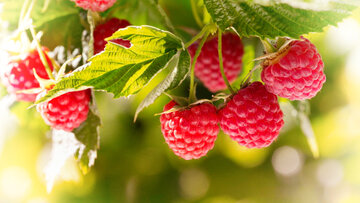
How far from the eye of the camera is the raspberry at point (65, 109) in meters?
0.49

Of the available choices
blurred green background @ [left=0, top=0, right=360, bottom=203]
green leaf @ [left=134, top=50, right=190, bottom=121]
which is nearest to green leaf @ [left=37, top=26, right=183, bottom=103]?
green leaf @ [left=134, top=50, right=190, bottom=121]

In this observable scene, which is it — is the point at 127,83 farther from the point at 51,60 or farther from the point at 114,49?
the point at 51,60

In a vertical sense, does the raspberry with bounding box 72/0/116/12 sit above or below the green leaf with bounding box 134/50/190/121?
above

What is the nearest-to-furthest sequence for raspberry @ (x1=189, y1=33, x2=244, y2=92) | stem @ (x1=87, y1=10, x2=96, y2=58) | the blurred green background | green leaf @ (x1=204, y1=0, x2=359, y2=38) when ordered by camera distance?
green leaf @ (x1=204, y1=0, x2=359, y2=38), stem @ (x1=87, y1=10, x2=96, y2=58), raspberry @ (x1=189, y1=33, x2=244, y2=92), the blurred green background

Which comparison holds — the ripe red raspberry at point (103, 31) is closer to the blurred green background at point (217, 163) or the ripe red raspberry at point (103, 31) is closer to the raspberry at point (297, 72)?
the raspberry at point (297, 72)

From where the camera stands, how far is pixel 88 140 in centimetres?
56

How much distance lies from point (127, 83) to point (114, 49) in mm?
39

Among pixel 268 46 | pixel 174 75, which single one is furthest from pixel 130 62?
pixel 268 46

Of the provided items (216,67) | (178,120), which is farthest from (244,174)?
(178,120)

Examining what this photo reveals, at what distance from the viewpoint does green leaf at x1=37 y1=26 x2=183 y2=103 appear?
400mm

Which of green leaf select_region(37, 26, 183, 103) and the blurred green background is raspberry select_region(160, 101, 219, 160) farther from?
the blurred green background

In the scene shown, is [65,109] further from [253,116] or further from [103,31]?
[253,116]

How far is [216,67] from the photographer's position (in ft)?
2.00

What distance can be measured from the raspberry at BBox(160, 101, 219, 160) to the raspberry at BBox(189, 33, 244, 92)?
0.13 metres
